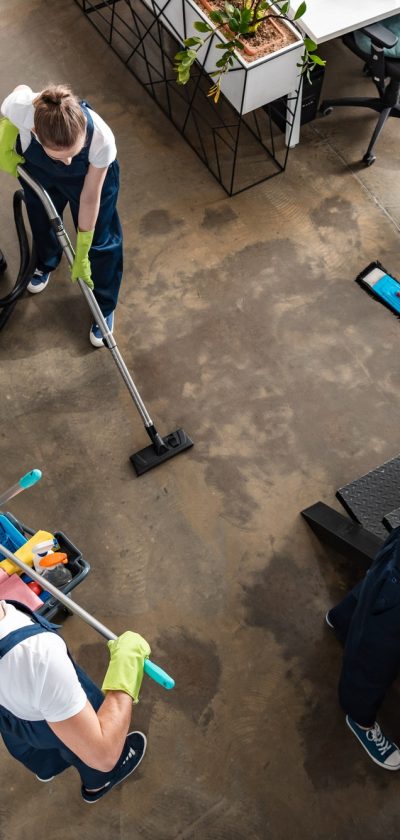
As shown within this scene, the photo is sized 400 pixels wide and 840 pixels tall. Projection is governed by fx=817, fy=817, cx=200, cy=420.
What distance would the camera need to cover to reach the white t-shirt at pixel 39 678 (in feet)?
6.23

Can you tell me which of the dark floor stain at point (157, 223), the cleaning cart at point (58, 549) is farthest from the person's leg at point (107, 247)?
the cleaning cart at point (58, 549)

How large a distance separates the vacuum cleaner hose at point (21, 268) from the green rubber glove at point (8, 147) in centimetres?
61

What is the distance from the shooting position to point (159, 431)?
11.2ft

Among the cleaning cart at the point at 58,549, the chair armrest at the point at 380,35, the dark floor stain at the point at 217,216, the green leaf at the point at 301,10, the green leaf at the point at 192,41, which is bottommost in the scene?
the dark floor stain at the point at 217,216

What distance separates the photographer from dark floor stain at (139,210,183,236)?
12.6 ft

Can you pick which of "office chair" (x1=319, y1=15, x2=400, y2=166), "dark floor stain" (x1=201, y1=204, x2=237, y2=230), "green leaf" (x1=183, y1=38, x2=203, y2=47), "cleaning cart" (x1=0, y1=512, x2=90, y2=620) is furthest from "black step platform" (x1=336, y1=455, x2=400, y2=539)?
"green leaf" (x1=183, y1=38, x2=203, y2=47)

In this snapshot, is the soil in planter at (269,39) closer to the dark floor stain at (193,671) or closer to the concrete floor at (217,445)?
the concrete floor at (217,445)

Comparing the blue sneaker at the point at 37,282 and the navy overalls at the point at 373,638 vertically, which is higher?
the blue sneaker at the point at 37,282

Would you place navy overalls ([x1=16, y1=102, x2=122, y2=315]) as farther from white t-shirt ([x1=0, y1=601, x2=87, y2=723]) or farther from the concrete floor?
white t-shirt ([x1=0, y1=601, x2=87, y2=723])

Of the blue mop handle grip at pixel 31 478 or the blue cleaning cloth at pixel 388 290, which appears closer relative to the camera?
the blue mop handle grip at pixel 31 478

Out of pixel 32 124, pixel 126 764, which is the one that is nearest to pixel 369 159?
pixel 32 124

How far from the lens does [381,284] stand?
12.2 feet

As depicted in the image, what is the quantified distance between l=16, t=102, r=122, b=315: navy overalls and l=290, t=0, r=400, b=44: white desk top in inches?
44.7

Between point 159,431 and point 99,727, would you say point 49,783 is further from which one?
point 159,431
